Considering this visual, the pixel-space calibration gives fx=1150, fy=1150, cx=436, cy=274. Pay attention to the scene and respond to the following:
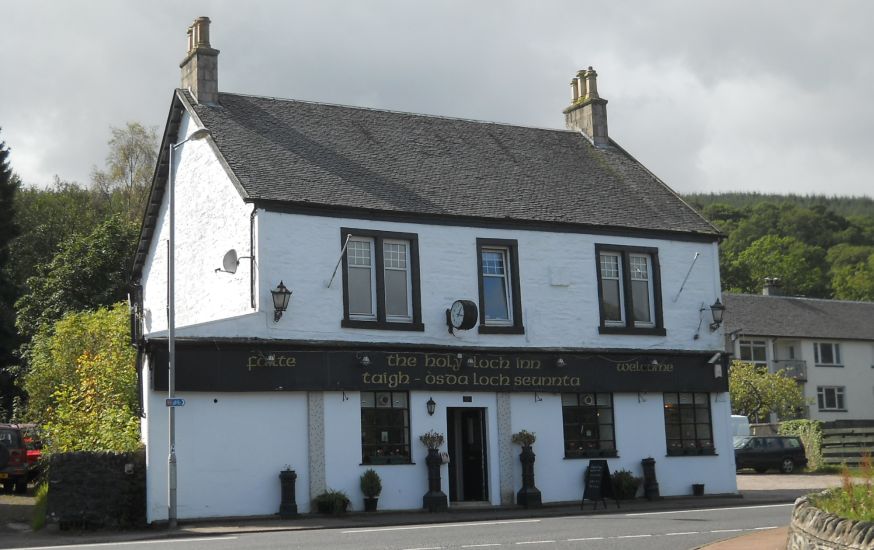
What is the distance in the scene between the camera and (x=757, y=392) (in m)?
55.2

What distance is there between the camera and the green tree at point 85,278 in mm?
47656

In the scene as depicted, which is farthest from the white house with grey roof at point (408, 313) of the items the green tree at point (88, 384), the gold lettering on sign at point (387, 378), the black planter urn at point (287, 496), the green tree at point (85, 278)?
the green tree at point (85, 278)

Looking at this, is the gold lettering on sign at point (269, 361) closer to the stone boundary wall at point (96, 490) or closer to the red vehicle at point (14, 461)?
the stone boundary wall at point (96, 490)

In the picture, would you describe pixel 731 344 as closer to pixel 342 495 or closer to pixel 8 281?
pixel 8 281

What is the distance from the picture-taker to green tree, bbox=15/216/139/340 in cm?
4766

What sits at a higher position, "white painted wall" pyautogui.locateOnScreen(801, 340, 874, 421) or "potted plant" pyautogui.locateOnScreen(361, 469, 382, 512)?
"white painted wall" pyautogui.locateOnScreen(801, 340, 874, 421)

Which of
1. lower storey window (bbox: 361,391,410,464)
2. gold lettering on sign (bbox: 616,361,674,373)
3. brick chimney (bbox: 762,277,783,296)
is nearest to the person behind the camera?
lower storey window (bbox: 361,391,410,464)

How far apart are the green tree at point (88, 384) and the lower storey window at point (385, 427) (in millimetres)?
5146

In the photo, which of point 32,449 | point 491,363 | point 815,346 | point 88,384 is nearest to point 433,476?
point 491,363

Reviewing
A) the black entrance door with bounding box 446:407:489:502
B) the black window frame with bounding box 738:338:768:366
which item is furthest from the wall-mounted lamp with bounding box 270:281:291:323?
the black window frame with bounding box 738:338:768:366

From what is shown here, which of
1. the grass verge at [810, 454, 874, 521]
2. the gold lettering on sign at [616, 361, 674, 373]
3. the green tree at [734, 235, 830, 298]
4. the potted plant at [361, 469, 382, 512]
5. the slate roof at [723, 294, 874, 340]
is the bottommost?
the potted plant at [361, 469, 382, 512]

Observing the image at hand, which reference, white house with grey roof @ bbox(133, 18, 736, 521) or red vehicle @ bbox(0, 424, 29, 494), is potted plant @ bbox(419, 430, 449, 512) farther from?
red vehicle @ bbox(0, 424, 29, 494)

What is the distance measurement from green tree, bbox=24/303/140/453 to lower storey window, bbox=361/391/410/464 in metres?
5.15

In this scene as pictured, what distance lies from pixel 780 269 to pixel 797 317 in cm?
3449
